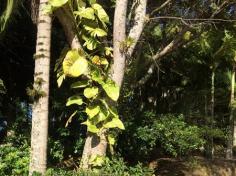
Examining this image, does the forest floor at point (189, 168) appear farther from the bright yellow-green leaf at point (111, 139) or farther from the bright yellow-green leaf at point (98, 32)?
the bright yellow-green leaf at point (98, 32)

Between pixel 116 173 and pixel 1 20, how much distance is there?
4404mm

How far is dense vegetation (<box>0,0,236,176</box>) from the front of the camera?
10.2 m

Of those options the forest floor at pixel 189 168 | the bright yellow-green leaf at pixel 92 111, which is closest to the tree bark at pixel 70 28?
the bright yellow-green leaf at pixel 92 111

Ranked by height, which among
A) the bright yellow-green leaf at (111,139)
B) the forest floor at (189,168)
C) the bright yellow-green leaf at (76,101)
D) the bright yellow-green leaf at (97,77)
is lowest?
the forest floor at (189,168)

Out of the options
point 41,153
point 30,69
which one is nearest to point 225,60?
point 30,69

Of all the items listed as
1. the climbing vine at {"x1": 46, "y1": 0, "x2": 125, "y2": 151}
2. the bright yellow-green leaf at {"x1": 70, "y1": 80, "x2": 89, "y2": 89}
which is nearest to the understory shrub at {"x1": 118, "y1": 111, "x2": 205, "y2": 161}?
the climbing vine at {"x1": 46, "y1": 0, "x2": 125, "y2": 151}

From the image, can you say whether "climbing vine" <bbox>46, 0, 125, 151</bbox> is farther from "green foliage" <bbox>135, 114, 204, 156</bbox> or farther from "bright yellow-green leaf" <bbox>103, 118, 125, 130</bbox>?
"green foliage" <bbox>135, 114, 204, 156</bbox>

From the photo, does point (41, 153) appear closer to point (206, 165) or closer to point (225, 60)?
point (206, 165)

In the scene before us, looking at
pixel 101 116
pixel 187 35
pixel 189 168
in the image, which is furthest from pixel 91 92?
pixel 189 168

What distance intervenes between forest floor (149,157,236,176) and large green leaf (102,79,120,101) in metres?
4.22

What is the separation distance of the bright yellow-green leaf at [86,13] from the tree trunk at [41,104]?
657 millimetres

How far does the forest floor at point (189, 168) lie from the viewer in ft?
49.0

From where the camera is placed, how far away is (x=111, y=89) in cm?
1027

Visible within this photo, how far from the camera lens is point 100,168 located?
10203mm
